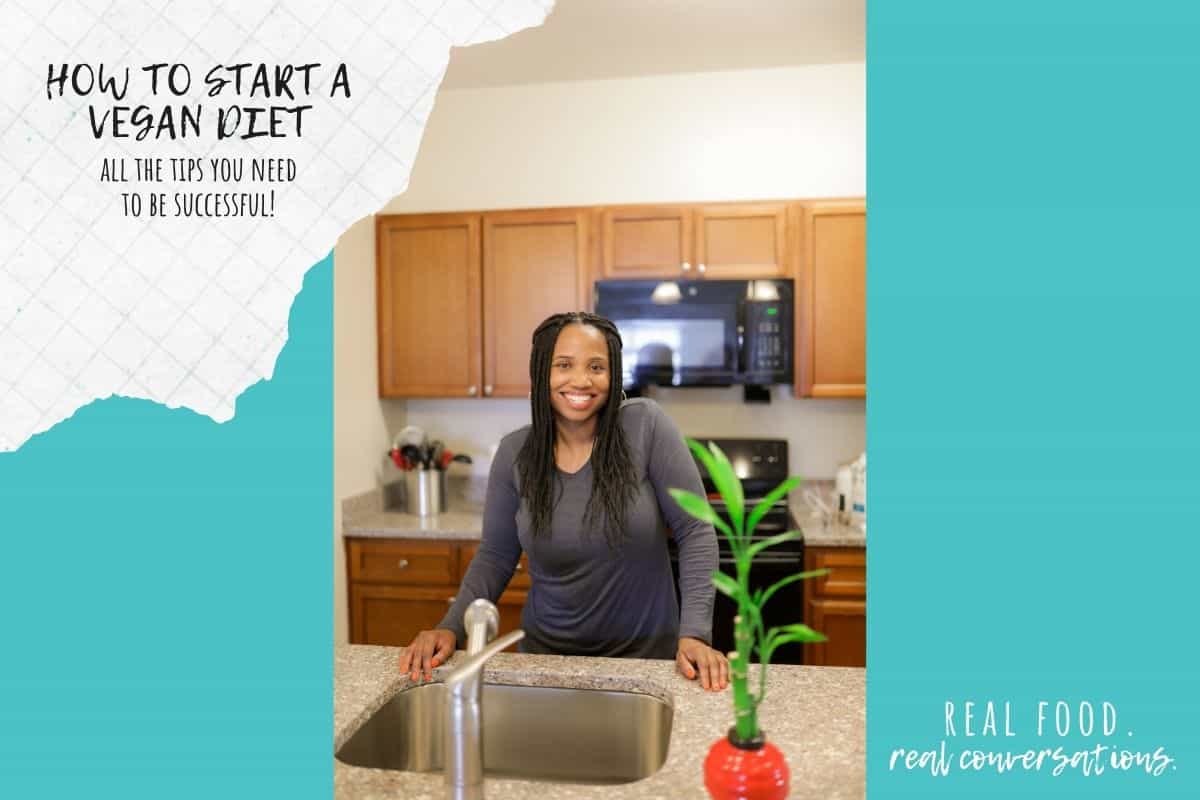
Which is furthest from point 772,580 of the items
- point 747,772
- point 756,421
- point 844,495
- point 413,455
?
point 747,772

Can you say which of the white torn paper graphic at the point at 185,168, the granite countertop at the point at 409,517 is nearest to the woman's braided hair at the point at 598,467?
the white torn paper graphic at the point at 185,168

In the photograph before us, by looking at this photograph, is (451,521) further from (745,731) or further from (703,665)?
(745,731)

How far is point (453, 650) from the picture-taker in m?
1.41

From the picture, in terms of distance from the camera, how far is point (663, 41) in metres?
2.95

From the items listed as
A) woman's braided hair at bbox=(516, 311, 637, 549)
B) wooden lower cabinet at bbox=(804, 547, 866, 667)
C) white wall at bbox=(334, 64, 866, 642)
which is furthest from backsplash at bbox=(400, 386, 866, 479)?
woman's braided hair at bbox=(516, 311, 637, 549)

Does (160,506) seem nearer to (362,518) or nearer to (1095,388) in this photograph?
(1095,388)

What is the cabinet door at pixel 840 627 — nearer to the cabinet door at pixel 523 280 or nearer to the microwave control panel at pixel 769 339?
the microwave control panel at pixel 769 339

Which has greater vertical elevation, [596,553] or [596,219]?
[596,219]

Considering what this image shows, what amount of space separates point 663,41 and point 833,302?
1.06 metres

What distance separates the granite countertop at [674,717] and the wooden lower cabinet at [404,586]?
4.76 feet

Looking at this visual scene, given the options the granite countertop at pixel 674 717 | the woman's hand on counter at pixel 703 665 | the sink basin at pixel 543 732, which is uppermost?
the woman's hand on counter at pixel 703 665

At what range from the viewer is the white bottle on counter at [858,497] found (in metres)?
2.82

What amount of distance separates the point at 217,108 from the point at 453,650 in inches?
34.1

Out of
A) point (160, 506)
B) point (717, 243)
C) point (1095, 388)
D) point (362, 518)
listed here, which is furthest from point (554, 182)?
point (1095, 388)
